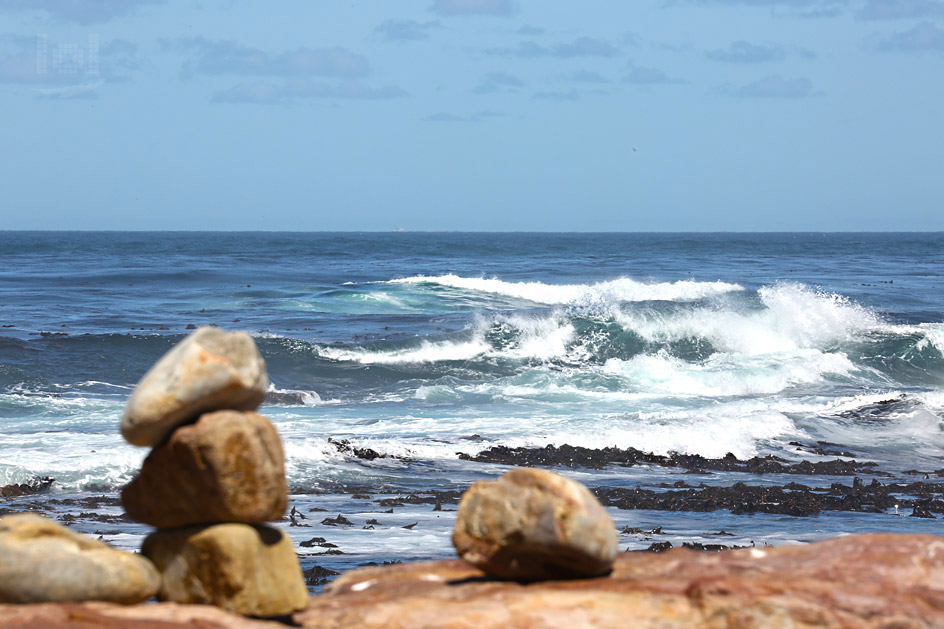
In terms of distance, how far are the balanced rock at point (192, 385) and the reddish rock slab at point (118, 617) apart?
82 cm

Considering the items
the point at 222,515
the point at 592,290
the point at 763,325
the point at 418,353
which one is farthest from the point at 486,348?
the point at 222,515

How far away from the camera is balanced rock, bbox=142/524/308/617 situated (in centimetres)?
490

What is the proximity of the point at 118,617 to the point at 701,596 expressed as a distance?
249cm

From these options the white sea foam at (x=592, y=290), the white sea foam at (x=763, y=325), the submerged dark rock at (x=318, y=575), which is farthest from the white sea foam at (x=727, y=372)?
the submerged dark rock at (x=318, y=575)

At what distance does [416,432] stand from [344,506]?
485 centimetres

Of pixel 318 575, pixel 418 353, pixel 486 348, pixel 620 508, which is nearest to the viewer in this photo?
pixel 318 575

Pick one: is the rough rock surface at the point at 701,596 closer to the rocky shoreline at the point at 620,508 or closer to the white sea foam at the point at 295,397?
the rocky shoreline at the point at 620,508

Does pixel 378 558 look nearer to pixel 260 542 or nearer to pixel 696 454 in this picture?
pixel 260 542

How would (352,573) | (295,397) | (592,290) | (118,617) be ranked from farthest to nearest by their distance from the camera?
(592,290) < (295,397) < (352,573) < (118,617)

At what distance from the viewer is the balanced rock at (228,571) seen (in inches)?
193

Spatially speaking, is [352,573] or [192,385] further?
[352,573]

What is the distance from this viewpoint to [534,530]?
190 inches

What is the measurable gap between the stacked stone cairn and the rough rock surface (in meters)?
0.31

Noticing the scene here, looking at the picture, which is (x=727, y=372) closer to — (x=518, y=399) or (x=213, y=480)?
(x=518, y=399)
